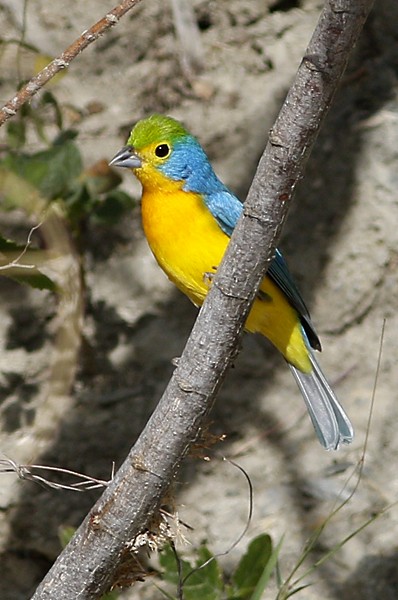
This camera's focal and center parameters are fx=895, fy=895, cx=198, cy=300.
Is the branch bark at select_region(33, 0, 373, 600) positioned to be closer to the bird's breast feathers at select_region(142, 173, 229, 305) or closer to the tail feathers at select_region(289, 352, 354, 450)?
the bird's breast feathers at select_region(142, 173, 229, 305)

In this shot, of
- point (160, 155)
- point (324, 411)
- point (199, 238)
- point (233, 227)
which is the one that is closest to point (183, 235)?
point (199, 238)

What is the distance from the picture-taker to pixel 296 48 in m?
4.95

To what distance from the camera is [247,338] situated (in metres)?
4.55

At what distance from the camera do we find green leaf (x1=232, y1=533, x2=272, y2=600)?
321 centimetres

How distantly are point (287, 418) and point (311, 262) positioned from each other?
797mm

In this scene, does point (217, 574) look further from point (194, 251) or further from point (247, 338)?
point (247, 338)

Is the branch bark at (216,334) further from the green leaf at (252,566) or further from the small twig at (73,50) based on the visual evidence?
the green leaf at (252,566)

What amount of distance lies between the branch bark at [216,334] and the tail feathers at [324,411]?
98 cm

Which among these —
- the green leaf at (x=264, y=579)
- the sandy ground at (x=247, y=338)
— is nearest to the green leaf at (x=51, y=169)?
the sandy ground at (x=247, y=338)

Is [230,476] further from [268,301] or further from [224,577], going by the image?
[268,301]

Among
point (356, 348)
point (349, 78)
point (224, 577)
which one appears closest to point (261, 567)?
point (224, 577)

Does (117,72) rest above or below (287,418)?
above

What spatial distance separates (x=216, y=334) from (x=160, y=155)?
1.25m

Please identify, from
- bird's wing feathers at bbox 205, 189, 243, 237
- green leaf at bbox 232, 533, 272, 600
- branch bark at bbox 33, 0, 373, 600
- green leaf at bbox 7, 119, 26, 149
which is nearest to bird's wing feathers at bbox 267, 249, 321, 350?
bird's wing feathers at bbox 205, 189, 243, 237
